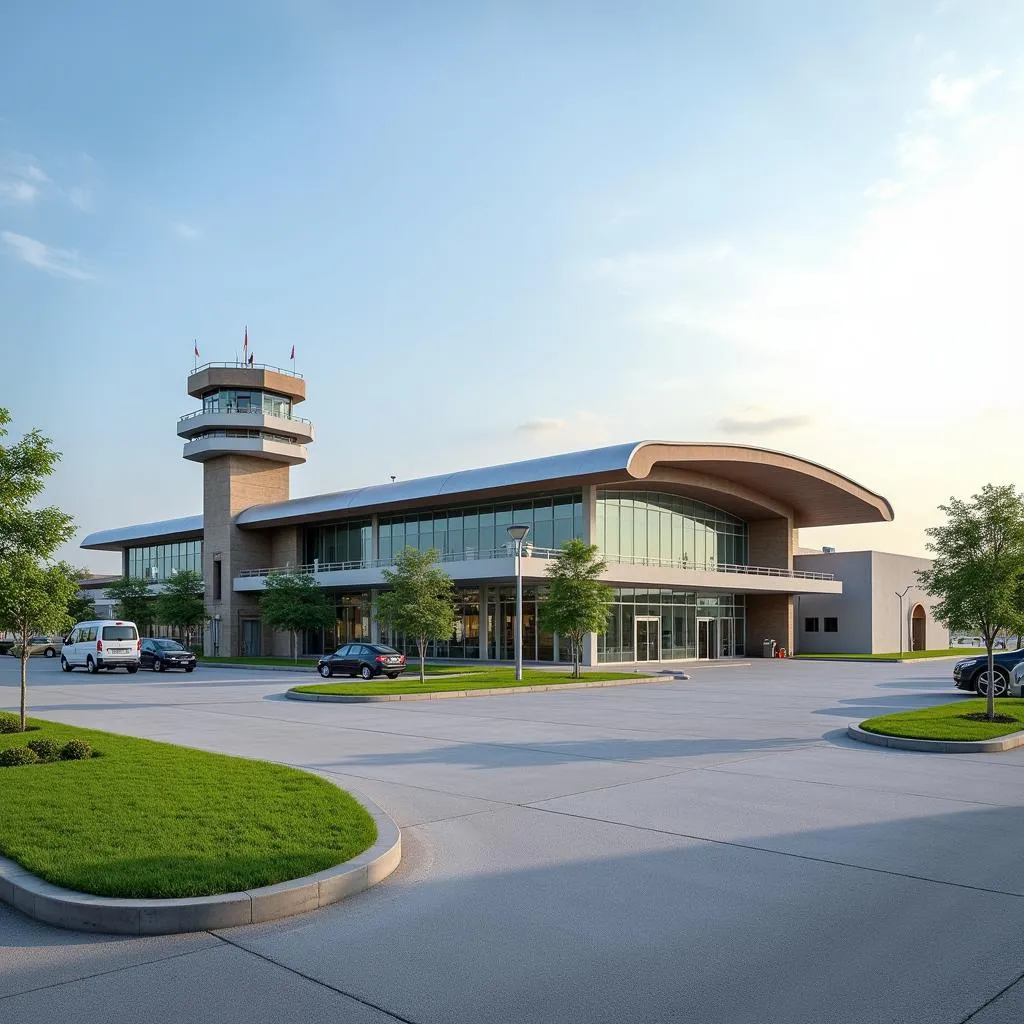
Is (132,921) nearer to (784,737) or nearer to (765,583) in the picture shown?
(784,737)

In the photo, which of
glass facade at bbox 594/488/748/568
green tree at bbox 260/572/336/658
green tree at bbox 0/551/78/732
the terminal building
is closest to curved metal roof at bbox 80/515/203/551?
the terminal building

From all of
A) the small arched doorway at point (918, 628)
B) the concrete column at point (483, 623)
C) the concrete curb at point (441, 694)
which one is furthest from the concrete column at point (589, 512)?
the small arched doorway at point (918, 628)

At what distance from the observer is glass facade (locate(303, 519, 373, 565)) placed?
5462 cm

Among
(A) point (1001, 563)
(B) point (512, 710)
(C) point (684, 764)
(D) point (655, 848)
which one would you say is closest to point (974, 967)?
(D) point (655, 848)

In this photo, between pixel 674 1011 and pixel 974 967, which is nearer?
pixel 674 1011

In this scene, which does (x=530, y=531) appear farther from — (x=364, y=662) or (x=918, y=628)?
(x=918, y=628)

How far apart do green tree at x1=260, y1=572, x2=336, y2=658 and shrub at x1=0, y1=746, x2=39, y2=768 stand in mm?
36504

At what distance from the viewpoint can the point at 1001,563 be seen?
61.6 ft

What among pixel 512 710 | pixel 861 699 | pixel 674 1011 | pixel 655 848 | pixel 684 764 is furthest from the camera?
pixel 861 699

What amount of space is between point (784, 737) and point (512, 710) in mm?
7346

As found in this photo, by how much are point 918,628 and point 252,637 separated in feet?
148

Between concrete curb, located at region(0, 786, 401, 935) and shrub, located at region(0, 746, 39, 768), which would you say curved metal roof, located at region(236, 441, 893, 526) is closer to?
shrub, located at region(0, 746, 39, 768)

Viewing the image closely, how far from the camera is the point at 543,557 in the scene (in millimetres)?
43938

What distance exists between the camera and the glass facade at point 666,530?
46.3 meters
